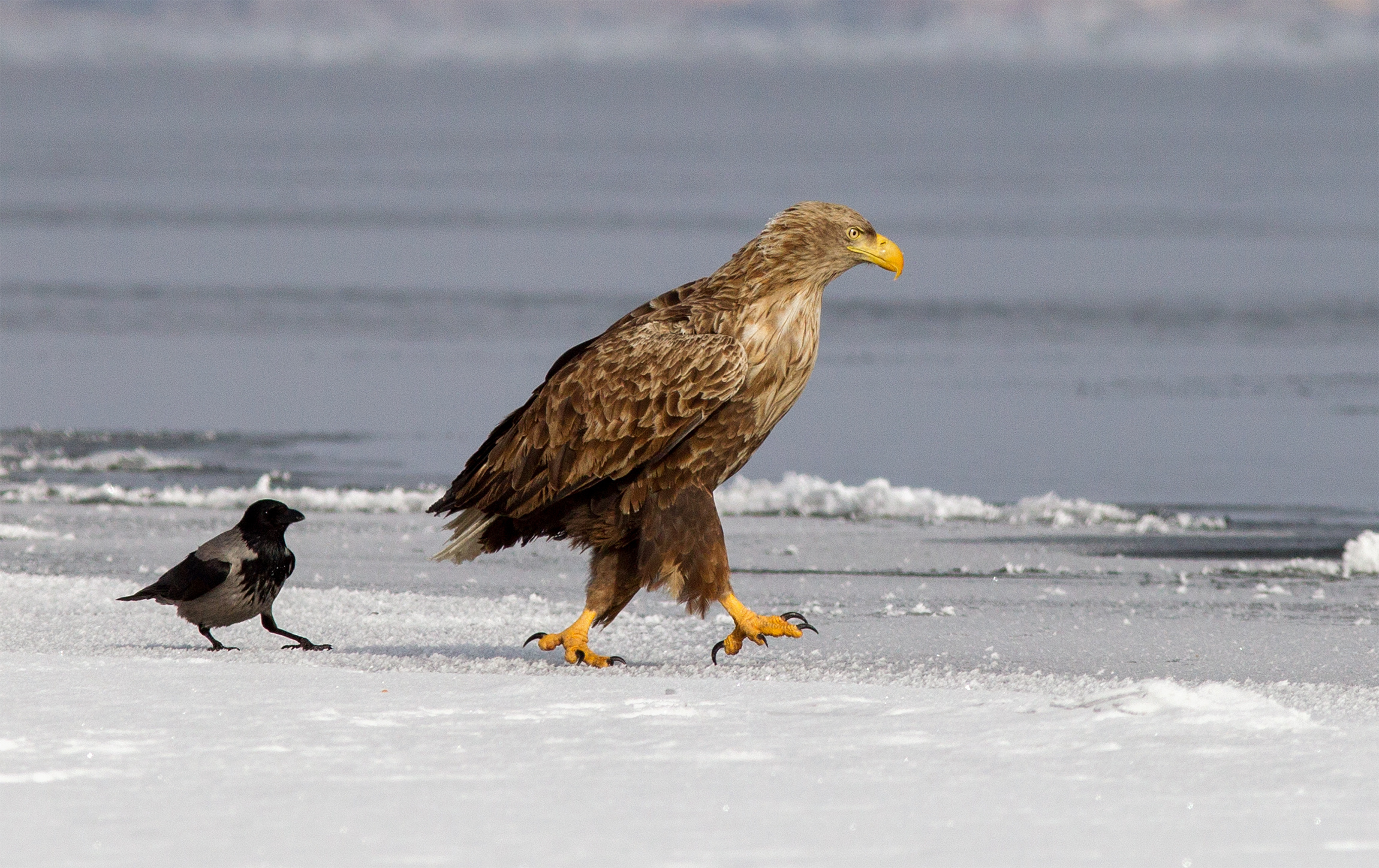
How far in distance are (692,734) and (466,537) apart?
68.7 inches

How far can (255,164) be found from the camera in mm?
52938

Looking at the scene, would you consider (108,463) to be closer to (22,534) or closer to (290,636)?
(22,534)

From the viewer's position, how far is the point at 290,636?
612 centimetres

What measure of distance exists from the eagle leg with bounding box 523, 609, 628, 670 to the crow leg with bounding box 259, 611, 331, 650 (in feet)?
A: 2.08

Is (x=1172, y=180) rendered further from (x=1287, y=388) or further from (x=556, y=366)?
(x=556, y=366)

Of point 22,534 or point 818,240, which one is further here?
point 22,534

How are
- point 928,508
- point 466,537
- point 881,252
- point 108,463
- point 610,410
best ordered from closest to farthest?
point 610,410
point 881,252
point 466,537
point 928,508
point 108,463

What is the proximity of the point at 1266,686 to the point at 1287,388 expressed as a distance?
9.88 meters

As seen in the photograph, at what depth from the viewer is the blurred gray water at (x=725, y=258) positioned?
12.5 meters

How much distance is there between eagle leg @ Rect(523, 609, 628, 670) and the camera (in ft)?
19.4

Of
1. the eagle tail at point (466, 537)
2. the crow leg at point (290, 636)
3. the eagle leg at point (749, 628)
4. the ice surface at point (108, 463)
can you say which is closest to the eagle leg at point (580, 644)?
the eagle leg at point (749, 628)

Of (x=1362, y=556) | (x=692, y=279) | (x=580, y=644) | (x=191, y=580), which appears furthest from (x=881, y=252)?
(x=692, y=279)

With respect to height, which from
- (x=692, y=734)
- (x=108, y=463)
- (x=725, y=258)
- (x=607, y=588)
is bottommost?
(x=692, y=734)

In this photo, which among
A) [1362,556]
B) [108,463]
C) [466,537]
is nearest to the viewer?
[466,537]
